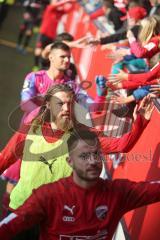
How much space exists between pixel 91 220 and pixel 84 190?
0.18 m

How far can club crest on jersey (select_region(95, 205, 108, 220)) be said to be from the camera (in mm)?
3221

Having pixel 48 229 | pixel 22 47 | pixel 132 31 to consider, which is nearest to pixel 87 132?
pixel 48 229

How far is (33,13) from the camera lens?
46.6 ft

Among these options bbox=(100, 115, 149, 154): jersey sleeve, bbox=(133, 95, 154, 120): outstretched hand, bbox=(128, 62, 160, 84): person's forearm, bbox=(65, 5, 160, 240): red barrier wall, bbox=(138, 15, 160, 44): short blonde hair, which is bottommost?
bbox=(65, 5, 160, 240): red barrier wall

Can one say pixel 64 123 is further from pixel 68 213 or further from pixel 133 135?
pixel 68 213

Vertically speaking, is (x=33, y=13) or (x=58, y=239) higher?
(x=33, y=13)

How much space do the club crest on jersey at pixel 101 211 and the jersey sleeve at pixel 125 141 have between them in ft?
2.30

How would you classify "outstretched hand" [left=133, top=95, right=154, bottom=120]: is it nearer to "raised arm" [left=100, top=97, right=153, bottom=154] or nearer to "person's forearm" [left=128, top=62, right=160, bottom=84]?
"raised arm" [left=100, top=97, right=153, bottom=154]

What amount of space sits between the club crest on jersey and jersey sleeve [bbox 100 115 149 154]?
27.6 inches

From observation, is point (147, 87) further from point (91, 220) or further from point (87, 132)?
point (91, 220)

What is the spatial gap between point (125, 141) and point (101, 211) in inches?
31.0

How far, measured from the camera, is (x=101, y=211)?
323 centimetres

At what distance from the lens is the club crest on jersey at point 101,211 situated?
3.22 metres

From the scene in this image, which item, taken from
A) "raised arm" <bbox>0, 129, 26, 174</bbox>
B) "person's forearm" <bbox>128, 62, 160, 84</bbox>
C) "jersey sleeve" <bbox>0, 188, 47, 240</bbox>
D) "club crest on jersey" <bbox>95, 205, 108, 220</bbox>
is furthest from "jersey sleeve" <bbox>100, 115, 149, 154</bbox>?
"person's forearm" <bbox>128, 62, 160, 84</bbox>
